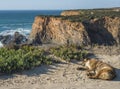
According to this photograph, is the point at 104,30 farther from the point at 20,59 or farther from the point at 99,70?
the point at 20,59

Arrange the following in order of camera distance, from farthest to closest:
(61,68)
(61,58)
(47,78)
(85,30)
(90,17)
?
(90,17) < (85,30) < (61,58) < (61,68) < (47,78)

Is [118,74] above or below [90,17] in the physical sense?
below

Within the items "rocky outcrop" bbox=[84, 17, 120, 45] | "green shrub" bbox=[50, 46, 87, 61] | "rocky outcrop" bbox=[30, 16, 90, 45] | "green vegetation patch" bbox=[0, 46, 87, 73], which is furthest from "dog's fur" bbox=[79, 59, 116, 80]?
"rocky outcrop" bbox=[84, 17, 120, 45]

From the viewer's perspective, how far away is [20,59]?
58.1 feet

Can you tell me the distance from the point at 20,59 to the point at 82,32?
684 centimetres

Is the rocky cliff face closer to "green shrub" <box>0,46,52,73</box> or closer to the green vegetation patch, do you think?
the green vegetation patch

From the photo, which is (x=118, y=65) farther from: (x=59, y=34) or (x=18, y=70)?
(x=59, y=34)

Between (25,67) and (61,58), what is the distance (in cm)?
233

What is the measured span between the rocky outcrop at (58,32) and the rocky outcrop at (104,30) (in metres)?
0.63

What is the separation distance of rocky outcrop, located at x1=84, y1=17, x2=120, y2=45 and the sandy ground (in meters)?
6.02

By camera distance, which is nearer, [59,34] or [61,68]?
[61,68]

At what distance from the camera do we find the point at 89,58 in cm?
1948

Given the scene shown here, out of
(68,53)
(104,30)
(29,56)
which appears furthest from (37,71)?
(104,30)

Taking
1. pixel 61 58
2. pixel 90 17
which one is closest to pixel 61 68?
pixel 61 58
